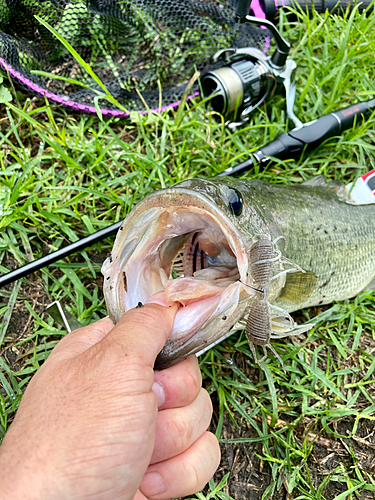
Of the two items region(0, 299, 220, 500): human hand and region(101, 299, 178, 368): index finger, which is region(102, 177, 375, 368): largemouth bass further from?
region(0, 299, 220, 500): human hand

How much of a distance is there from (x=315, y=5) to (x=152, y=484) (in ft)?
13.5

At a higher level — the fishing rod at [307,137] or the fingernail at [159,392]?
the fishing rod at [307,137]

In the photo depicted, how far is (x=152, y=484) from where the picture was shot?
1.71m

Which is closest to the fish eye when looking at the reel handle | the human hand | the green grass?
the human hand

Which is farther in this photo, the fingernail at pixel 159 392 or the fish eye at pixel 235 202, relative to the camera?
the fish eye at pixel 235 202

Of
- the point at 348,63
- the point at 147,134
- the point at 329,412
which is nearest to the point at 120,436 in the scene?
the point at 329,412

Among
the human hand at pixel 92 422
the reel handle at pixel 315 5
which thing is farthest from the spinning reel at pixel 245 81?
the human hand at pixel 92 422

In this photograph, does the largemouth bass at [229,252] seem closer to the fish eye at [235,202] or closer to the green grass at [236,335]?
the fish eye at [235,202]

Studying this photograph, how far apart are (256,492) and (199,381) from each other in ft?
4.10

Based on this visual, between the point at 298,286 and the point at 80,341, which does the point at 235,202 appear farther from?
the point at 80,341

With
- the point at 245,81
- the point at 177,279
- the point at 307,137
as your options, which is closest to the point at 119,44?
the point at 245,81

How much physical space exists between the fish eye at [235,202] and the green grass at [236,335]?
Answer: 1.20m

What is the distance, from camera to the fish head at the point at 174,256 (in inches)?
62.5

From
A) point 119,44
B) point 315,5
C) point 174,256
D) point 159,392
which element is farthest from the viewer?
point 315,5
